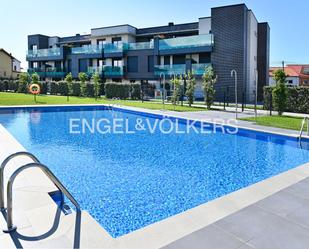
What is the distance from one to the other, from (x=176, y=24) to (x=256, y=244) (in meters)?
36.3

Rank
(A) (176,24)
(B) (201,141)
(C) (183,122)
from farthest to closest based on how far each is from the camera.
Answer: (A) (176,24) → (C) (183,122) → (B) (201,141)

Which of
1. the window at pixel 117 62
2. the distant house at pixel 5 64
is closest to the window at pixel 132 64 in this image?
the window at pixel 117 62

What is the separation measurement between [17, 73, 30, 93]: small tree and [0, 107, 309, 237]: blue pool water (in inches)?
997

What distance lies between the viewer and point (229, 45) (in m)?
29.9

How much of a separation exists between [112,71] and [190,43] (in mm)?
11322

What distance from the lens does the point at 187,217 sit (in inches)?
170

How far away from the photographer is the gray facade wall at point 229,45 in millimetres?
29359

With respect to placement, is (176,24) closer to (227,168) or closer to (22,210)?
(227,168)

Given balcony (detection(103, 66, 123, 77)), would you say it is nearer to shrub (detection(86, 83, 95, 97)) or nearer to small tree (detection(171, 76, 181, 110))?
shrub (detection(86, 83, 95, 97))

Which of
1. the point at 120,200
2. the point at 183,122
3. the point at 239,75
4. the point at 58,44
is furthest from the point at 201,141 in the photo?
the point at 58,44

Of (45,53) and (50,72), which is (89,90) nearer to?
(50,72)

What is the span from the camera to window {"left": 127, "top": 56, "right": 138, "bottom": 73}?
122ft

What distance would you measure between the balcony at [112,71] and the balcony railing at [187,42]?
649 centimetres

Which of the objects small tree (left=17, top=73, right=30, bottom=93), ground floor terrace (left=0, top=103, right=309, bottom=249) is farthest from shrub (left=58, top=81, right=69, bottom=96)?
ground floor terrace (left=0, top=103, right=309, bottom=249)
